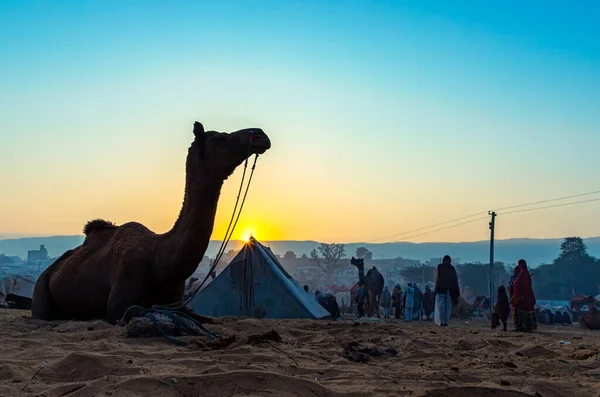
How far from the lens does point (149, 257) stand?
7992 mm

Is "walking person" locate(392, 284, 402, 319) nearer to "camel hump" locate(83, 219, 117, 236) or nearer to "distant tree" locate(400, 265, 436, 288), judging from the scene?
"camel hump" locate(83, 219, 117, 236)

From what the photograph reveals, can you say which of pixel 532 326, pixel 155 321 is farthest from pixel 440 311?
pixel 155 321

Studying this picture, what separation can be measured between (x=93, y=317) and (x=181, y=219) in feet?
7.64

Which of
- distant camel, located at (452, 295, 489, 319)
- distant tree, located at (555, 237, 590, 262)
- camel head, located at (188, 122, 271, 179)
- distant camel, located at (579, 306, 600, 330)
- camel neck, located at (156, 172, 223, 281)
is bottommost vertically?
distant camel, located at (452, 295, 489, 319)

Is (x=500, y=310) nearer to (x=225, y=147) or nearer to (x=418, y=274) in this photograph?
(x=225, y=147)

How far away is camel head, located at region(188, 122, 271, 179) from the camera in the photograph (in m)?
7.00

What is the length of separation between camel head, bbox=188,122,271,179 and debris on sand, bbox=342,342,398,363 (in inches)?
98.6

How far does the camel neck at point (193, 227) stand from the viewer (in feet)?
24.3

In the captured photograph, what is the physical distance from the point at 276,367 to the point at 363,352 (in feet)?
4.20

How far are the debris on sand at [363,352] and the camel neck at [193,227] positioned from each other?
2362 millimetres

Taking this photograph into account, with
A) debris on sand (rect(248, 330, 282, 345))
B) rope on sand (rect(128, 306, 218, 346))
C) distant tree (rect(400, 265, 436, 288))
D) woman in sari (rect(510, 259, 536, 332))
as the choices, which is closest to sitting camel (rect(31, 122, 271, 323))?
rope on sand (rect(128, 306, 218, 346))

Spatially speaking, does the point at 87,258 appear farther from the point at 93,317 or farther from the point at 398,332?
the point at 398,332

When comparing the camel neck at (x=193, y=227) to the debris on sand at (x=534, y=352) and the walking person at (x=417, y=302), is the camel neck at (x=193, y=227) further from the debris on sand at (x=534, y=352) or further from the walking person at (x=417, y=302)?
the walking person at (x=417, y=302)

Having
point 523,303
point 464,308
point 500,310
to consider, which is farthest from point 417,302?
point 523,303
